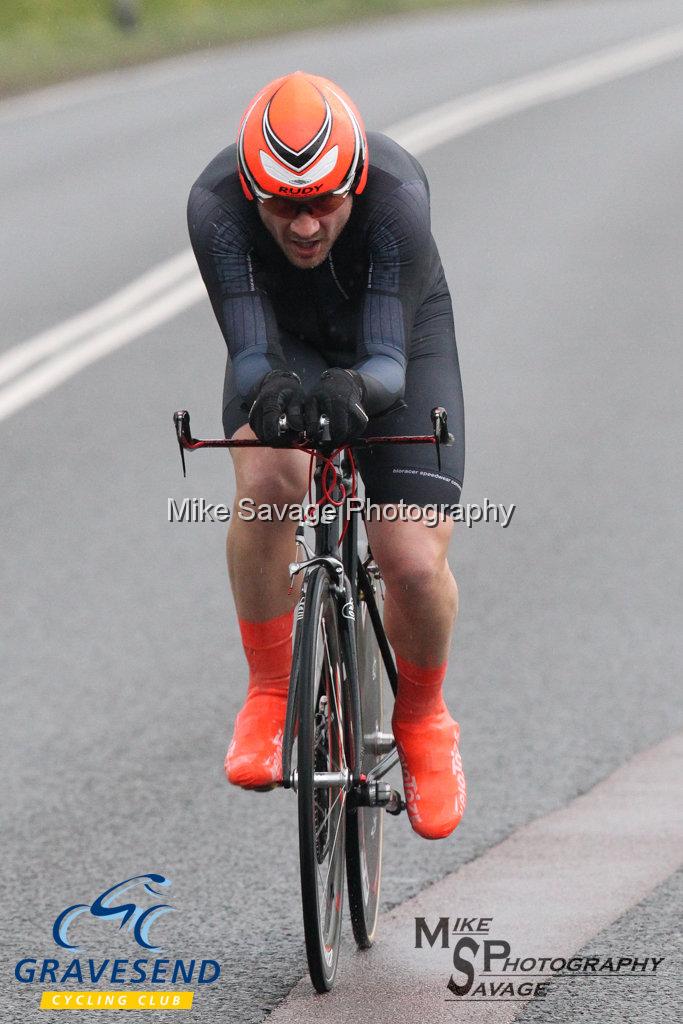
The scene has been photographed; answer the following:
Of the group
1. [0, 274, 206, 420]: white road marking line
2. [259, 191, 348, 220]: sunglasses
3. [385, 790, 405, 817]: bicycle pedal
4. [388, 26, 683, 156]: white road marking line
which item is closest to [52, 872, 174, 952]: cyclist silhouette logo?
[385, 790, 405, 817]: bicycle pedal

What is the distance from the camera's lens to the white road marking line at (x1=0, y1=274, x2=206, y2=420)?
10.7m

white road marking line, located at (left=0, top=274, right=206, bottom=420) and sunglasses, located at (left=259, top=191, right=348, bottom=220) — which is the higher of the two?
white road marking line, located at (left=0, top=274, right=206, bottom=420)

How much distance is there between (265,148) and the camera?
4.05 metres

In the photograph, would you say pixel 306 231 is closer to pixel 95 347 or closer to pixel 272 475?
pixel 272 475

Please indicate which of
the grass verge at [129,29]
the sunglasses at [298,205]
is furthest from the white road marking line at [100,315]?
the grass verge at [129,29]

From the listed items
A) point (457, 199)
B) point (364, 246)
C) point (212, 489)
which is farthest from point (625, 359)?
point (364, 246)

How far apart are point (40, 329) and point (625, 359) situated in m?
4.17

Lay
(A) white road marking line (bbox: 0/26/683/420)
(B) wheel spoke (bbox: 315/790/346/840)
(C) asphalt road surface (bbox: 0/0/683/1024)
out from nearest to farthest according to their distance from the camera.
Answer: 1. (B) wheel spoke (bbox: 315/790/346/840)
2. (C) asphalt road surface (bbox: 0/0/683/1024)
3. (A) white road marking line (bbox: 0/26/683/420)

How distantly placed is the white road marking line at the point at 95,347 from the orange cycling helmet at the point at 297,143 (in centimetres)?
641

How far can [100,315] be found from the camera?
12586mm

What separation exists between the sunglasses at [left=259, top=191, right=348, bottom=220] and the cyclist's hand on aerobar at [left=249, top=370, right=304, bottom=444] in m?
0.44

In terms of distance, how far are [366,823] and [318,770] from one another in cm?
53

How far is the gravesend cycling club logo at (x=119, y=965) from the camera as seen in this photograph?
423 cm

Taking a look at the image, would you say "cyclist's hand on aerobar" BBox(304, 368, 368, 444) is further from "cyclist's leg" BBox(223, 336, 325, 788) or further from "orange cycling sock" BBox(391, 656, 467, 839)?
"orange cycling sock" BBox(391, 656, 467, 839)
